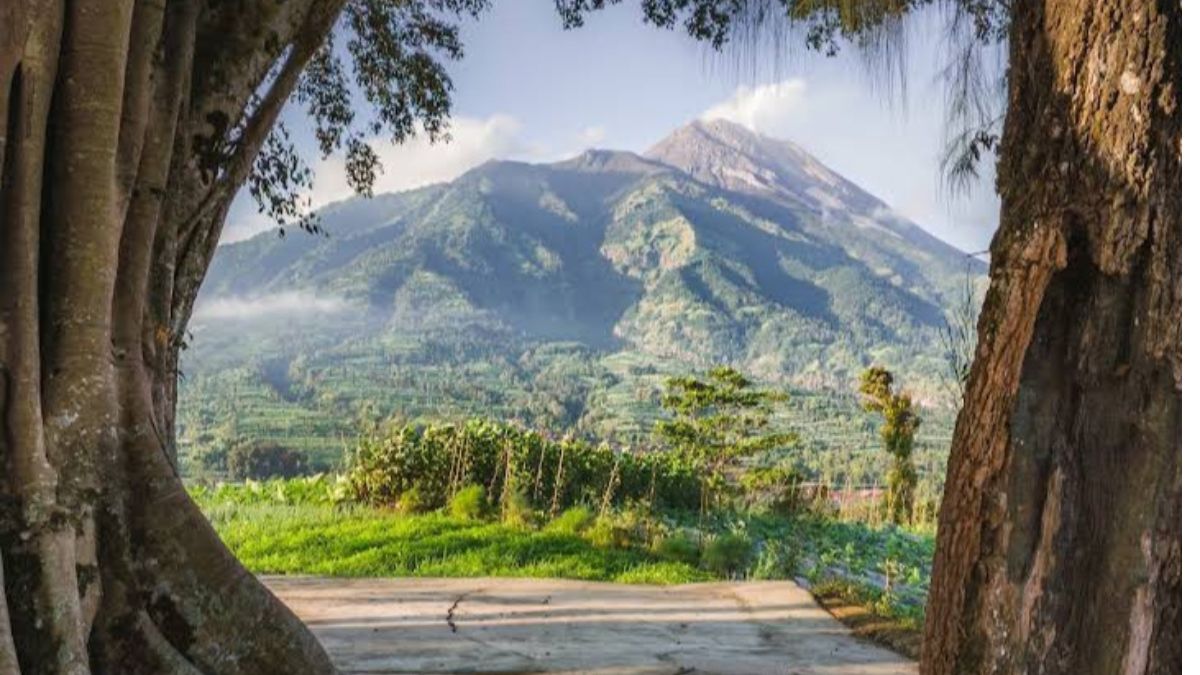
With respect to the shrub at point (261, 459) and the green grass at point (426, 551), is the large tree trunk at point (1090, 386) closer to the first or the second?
the green grass at point (426, 551)

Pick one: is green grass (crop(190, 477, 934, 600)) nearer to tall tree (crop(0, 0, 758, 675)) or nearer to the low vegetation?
the low vegetation

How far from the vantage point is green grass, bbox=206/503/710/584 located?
636cm

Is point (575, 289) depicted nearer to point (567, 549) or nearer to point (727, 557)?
point (567, 549)

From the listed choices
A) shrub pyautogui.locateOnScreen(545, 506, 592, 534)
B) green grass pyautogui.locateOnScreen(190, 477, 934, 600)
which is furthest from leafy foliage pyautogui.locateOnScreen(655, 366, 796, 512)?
shrub pyautogui.locateOnScreen(545, 506, 592, 534)

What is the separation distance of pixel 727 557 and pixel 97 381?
5.02m

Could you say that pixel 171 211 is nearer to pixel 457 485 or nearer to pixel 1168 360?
pixel 1168 360

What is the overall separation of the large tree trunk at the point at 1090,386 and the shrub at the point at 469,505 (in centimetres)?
629

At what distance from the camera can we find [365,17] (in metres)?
5.96

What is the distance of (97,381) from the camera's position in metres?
2.40

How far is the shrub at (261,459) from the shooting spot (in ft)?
66.8

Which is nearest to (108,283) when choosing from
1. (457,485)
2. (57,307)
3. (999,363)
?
(57,307)

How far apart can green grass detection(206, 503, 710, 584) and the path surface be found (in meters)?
0.56

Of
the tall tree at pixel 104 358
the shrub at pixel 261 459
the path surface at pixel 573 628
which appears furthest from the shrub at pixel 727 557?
the shrub at pixel 261 459

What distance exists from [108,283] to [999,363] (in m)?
1.96
